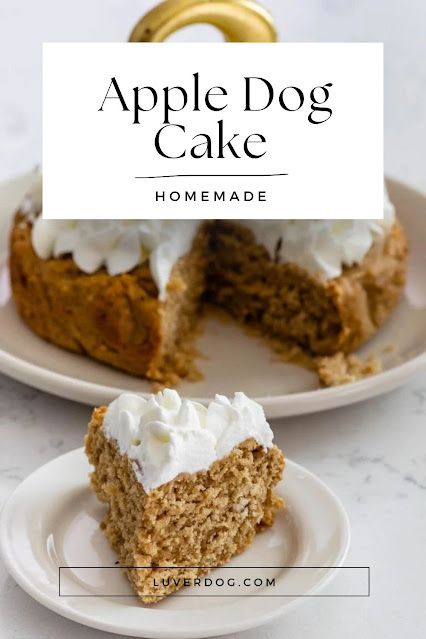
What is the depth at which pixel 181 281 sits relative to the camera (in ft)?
10.3

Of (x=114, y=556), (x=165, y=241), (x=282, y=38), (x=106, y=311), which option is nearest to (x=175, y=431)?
(x=114, y=556)

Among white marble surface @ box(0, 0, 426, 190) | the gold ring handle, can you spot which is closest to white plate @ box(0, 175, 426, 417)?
the gold ring handle

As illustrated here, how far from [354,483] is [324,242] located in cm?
71

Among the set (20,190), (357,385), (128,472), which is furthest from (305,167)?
(128,472)

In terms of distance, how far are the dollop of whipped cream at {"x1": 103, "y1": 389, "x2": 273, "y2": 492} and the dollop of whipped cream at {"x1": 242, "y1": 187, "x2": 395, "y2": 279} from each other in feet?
2.92

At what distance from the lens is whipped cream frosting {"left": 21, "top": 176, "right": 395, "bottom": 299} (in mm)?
3090

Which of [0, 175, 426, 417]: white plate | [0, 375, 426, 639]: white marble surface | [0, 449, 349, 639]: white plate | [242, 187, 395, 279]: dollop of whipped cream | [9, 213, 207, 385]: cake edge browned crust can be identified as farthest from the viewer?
[242, 187, 395, 279]: dollop of whipped cream

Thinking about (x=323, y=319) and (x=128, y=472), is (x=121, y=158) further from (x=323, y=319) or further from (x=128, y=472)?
(x=128, y=472)

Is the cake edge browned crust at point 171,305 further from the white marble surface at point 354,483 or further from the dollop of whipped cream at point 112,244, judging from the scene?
the white marble surface at point 354,483

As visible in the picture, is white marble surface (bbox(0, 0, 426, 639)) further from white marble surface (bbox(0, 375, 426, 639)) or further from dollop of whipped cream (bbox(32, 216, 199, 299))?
dollop of whipped cream (bbox(32, 216, 199, 299))

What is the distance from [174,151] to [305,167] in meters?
0.34

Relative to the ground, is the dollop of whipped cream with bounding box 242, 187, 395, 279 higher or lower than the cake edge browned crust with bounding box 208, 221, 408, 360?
higher

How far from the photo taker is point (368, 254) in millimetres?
3215

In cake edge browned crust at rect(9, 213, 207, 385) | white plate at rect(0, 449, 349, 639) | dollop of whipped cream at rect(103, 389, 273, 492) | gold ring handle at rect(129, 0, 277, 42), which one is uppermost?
gold ring handle at rect(129, 0, 277, 42)
